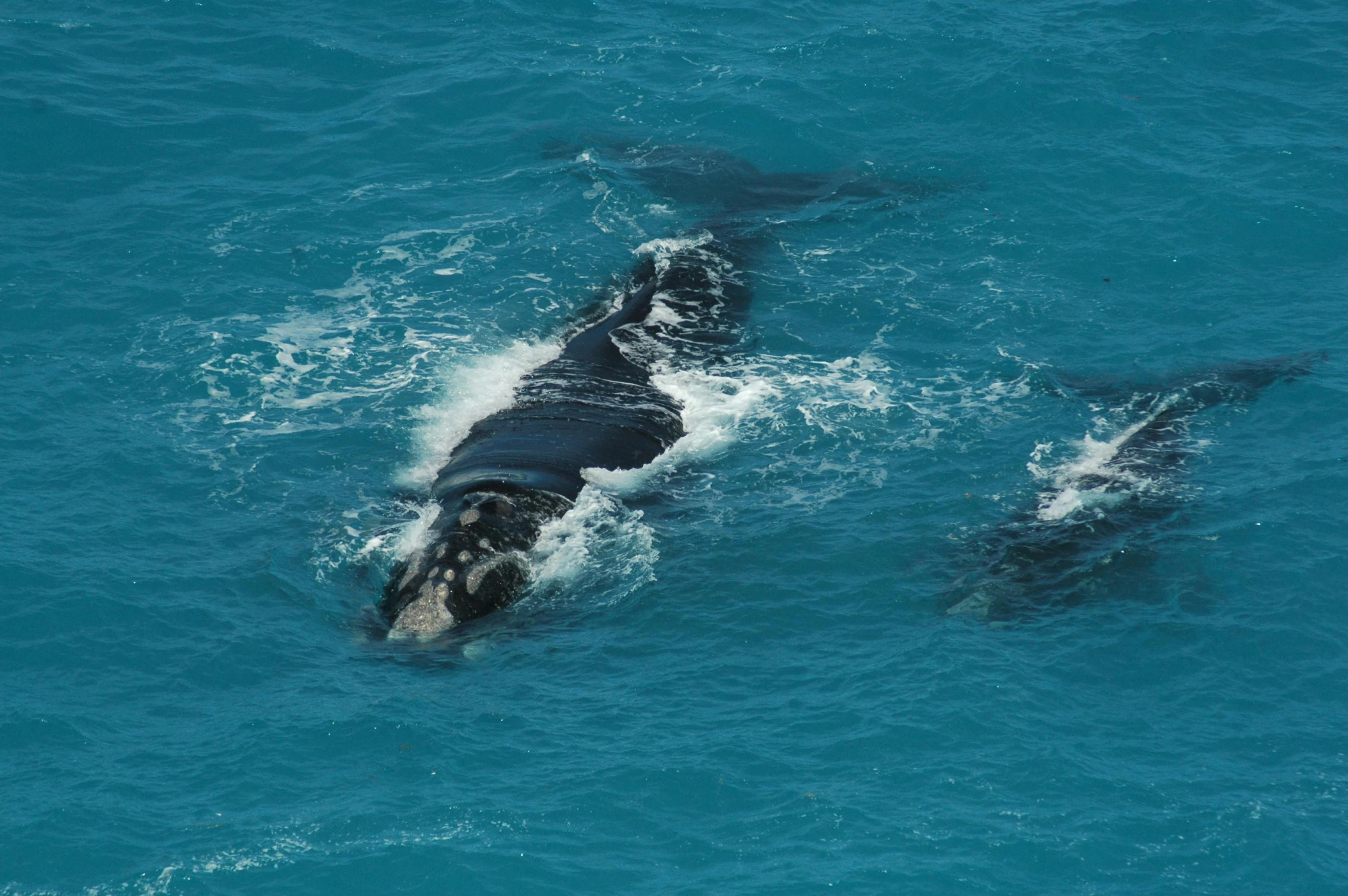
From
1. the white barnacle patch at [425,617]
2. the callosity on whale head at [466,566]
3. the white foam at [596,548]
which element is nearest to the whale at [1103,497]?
the white foam at [596,548]

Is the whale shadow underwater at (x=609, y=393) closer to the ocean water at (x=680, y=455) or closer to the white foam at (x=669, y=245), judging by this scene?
the white foam at (x=669, y=245)

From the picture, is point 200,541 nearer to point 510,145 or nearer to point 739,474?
point 739,474

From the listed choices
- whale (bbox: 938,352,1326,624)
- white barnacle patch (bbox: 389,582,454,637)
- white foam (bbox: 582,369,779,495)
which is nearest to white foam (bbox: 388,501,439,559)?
white barnacle patch (bbox: 389,582,454,637)

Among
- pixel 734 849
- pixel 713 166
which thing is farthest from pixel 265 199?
pixel 734 849

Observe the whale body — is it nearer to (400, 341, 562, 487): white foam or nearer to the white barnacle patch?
the white barnacle patch

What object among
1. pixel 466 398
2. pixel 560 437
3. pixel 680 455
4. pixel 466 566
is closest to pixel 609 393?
pixel 560 437

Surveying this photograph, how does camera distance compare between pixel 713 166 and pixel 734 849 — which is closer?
pixel 734 849
